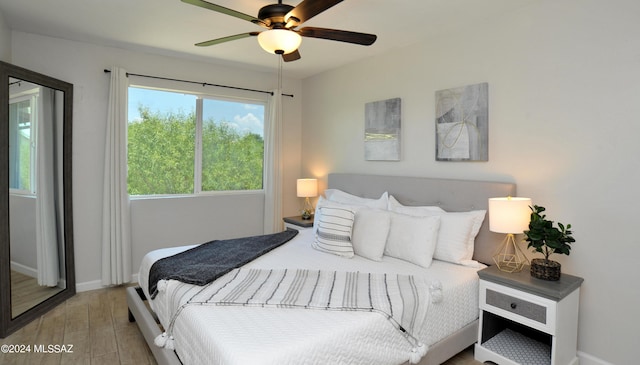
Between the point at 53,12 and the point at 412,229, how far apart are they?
3.29m

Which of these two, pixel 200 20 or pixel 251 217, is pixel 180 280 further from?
pixel 251 217

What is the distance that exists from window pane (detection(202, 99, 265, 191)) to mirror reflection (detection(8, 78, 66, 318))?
146 cm

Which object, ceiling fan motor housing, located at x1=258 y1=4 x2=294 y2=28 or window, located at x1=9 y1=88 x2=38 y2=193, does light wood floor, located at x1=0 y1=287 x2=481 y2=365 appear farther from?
ceiling fan motor housing, located at x1=258 y1=4 x2=294 y2=28

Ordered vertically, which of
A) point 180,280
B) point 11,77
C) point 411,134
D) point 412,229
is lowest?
point 180,280

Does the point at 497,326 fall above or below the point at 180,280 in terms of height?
below

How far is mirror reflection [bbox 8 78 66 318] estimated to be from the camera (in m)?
2.73

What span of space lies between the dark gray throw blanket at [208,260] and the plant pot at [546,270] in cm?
192

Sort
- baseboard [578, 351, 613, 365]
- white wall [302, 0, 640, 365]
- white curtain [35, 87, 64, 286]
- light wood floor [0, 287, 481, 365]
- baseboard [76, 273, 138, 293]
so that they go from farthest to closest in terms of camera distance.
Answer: baseboard [76, 273, 138, 293] → white curtain [35, 87, 64, 286] → light wood floor [0, 287, 481, 365] → baseboard [578, 351, 613, 365] → white wall [302, 0, 640, 365]

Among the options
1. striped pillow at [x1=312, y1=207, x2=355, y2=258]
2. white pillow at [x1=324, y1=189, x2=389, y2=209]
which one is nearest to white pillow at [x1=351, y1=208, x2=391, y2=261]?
striped pillow at [x1=312, y1=207, x2=355, y2=258]

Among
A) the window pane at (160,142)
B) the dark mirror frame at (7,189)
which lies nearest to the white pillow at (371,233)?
the window pane at (160,142)

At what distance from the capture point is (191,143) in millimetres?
4152

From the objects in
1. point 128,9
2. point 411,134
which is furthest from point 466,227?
point 128,9

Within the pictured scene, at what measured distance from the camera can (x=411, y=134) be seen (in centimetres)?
338

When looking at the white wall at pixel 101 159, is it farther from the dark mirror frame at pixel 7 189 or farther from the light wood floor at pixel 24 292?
the light wood floor at pixel 24 292
